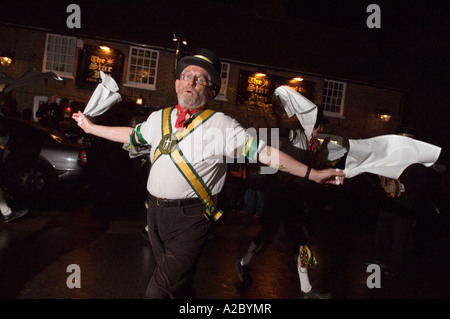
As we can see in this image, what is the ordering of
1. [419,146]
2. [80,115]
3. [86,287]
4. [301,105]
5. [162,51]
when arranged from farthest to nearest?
[162,51] → [86,287] → [301,105] → [80,115] → [419,146]

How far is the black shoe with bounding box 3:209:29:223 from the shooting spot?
219 inches

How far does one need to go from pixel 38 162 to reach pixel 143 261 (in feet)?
12.3

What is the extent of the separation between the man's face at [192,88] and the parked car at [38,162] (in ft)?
17.0

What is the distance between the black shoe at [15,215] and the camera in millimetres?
5555

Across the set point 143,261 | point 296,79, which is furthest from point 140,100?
point 143,261

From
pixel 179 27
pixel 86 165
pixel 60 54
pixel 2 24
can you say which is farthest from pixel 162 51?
pixel 86 165

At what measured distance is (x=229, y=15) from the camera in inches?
730

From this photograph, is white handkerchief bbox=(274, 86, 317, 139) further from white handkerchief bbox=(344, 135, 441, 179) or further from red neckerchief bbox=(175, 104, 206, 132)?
red neckerchief bbox=(175, 104, 206, 132)

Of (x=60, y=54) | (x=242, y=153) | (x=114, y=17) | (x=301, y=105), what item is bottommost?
(x=242, y=153)

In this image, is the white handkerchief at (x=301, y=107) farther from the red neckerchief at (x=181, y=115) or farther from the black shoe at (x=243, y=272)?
the black shoe at (x=243, y=272)

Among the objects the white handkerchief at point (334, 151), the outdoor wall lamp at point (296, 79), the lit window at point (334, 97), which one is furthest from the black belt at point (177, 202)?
the lit window at point (334, 97)

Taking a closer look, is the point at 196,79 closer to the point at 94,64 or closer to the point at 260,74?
the point at 94,64

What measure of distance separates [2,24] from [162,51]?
6639 millimetres
